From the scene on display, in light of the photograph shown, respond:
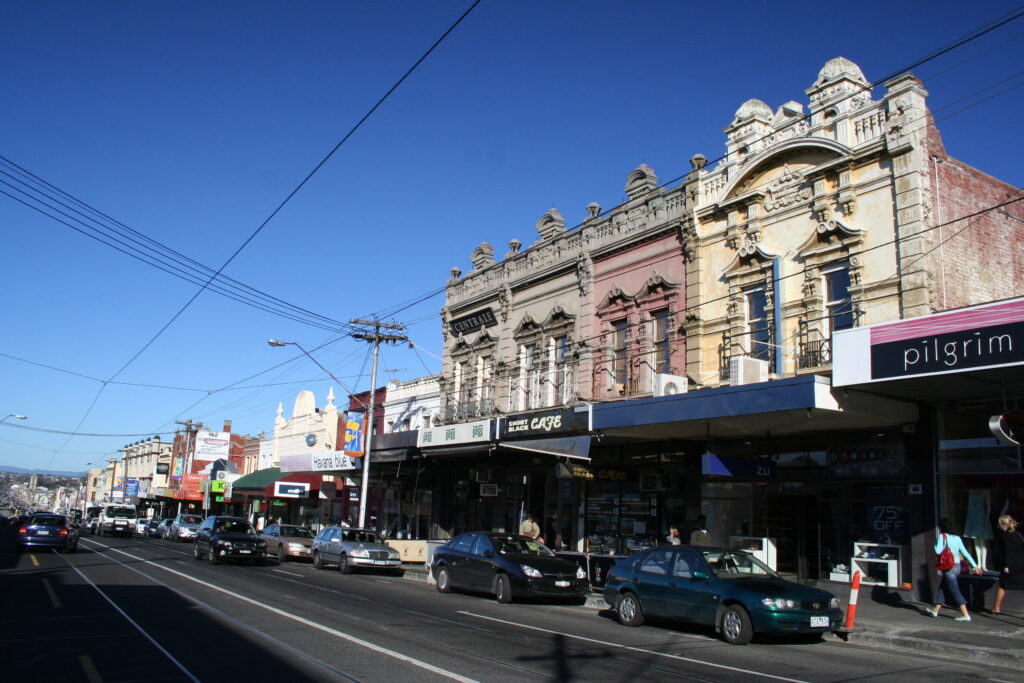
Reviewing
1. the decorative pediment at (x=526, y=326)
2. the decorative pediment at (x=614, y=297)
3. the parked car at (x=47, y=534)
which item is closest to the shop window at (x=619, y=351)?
the decorative pediment at (x=614, y=297)

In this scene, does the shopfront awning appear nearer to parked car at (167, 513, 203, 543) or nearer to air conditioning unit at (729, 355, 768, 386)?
air conditioning unit at (729, 355, 768, 386)

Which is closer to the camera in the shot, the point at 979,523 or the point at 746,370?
the point at 979,523

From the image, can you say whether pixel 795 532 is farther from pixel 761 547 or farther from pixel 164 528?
pixel 164 528

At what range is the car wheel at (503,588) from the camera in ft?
53.2

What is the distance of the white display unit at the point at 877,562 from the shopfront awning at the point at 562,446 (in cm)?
653

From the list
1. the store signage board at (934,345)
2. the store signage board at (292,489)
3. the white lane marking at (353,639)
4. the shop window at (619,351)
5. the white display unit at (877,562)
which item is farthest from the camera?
the store signage board at (292,489)

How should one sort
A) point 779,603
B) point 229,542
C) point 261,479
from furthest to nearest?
point 261,479, point 229,542, point 779,603

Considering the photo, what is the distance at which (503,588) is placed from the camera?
16.4 m

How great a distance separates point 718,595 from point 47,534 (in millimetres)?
25586

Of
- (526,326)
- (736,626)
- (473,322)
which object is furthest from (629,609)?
(473,322)

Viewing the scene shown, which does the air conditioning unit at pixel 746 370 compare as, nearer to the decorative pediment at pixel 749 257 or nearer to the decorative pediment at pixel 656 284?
the decorative pediment at pixel 749 257

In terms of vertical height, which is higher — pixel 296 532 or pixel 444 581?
pixel 296 532

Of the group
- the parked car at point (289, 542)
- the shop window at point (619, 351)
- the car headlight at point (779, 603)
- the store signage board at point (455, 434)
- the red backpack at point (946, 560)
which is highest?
the shop window at point (619, 351)

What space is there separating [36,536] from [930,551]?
27740 millimetres
